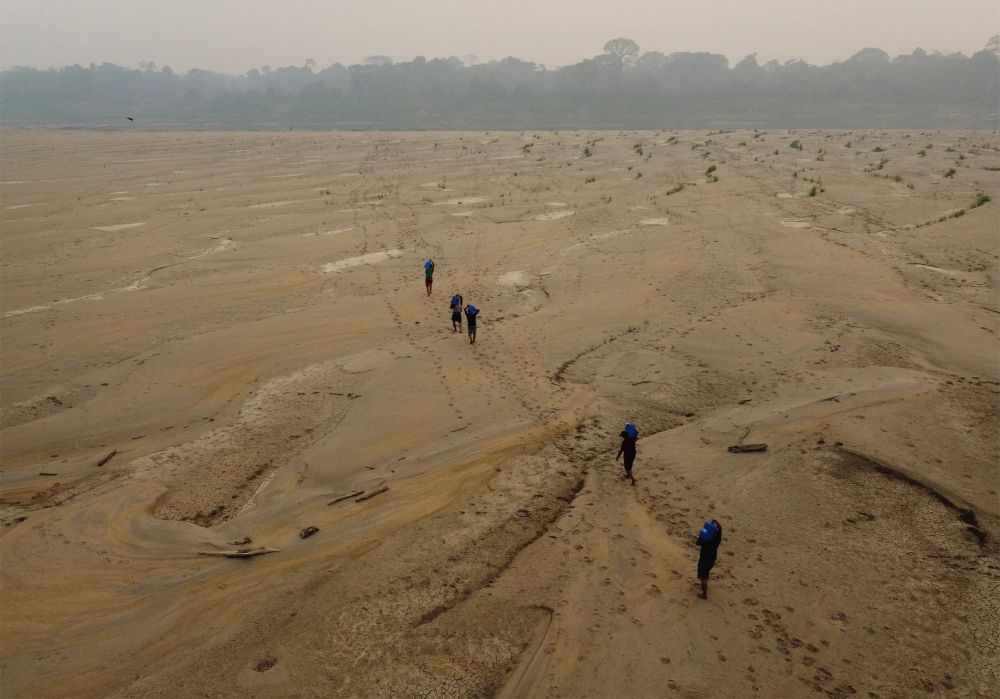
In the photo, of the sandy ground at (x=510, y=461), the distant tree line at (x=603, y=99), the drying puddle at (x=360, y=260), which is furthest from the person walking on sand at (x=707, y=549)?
the distant tree line at (x=603, y=99)

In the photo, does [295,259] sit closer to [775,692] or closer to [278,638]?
[278,638]

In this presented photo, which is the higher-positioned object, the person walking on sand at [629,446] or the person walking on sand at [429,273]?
the person walking on sand at [429,273]

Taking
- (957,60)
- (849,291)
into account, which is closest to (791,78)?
(957,60)

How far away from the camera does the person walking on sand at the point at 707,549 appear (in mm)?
7402

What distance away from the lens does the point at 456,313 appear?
1603cm

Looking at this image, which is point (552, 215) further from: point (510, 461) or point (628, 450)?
point (628, 450)

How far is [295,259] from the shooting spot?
899 inches

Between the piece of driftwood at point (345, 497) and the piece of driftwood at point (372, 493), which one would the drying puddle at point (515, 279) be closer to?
the piece of driftwood at point (372, 493)

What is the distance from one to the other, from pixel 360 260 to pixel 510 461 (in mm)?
14265

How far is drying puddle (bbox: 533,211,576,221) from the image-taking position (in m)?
27.5

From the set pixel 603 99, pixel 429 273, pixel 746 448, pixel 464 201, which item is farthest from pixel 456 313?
pixel 603 99

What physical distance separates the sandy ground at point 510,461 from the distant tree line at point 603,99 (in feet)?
275

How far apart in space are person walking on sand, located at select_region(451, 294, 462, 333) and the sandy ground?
0.55 meters

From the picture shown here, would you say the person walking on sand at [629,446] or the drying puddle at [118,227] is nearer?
the person walking on sand at [629,446]
